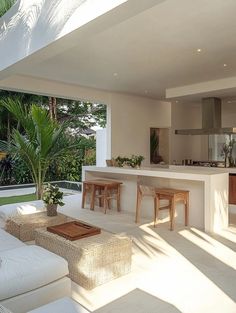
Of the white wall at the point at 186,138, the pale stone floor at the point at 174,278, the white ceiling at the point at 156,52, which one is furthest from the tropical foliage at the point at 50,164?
the pale stone floor at the point at 174,278

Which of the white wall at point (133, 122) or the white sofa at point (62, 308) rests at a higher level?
the white wall at point (133, 122)

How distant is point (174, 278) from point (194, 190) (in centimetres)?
246

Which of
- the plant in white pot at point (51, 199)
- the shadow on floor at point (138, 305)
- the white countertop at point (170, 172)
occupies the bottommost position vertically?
the shadow on floor at point (138, 305)

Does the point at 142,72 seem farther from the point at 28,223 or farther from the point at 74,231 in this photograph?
the point at 74,231

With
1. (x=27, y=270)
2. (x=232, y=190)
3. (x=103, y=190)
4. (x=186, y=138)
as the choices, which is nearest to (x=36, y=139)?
(x=103, y=190)

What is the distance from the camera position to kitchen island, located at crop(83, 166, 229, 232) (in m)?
4.85

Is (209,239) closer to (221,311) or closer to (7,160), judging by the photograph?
(221,311)

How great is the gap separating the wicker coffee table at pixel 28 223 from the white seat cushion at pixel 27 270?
154 centimetres

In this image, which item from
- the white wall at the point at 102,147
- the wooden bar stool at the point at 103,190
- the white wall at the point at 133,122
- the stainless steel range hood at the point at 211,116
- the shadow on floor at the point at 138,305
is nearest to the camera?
the shadow on floor at the point at 138,305

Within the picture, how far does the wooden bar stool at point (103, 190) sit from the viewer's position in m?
6.07

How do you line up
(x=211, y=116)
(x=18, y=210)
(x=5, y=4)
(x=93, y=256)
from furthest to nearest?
(x=211, y=116) < (x=5, y=4) < (x=18, y=210) < (x=93, y=256)

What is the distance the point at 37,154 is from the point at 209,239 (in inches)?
149

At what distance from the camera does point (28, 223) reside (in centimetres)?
418

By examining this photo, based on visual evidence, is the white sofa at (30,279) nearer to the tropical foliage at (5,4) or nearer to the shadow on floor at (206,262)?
the shadow on floor at (206,262)
